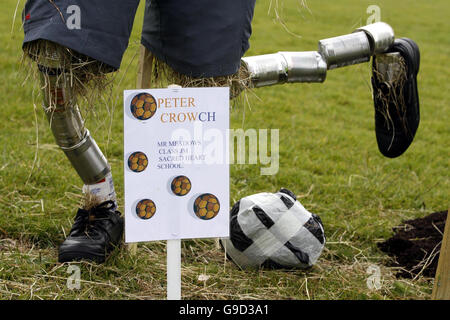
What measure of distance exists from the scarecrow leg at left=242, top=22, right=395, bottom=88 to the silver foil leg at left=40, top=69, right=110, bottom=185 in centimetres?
71

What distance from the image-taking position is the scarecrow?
5.82 ft

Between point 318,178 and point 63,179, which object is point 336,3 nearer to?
point 318,178

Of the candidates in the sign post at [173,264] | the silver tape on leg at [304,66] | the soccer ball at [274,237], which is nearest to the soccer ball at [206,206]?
the sign post at [173,264]

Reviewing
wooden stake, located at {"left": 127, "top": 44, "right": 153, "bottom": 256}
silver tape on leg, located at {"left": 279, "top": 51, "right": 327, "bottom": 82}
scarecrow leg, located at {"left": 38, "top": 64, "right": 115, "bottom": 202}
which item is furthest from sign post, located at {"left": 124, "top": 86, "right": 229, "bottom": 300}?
silver tape on leg, located at {"left": 279, "top": 51, "right": 327, "bottom": 82}

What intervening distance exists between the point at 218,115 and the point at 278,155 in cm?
188

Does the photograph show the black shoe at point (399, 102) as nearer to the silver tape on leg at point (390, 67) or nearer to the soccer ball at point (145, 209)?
the silver tape on leg at point (390, 67)

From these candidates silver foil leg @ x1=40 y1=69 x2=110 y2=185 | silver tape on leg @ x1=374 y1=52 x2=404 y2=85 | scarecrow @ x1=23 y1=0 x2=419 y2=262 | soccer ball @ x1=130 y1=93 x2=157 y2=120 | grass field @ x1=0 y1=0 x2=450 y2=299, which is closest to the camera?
→ soccer ball @ x1=130 y1=93 x2=157 y2=120

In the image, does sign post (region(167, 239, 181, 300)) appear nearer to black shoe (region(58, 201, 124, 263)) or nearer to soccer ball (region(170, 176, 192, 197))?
soccer ball (region(170, 176, 192, 197))

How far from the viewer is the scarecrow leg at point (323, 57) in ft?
8.02

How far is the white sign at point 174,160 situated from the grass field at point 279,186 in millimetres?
269

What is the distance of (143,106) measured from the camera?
1682 millimetres

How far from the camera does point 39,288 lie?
1993mm

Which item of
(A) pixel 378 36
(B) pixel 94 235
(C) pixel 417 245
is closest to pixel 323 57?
(A) pixel 378 36

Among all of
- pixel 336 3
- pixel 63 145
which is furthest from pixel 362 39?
pixel 336 3
